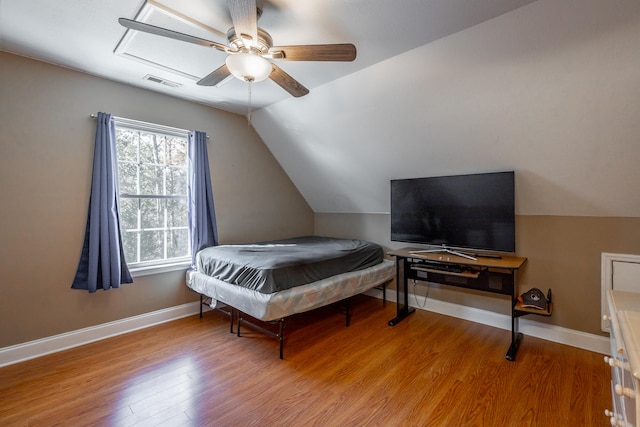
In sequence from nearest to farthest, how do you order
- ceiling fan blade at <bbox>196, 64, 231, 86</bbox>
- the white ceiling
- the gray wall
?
the white ceiling → ceiling fan blade at <bbox>196, 64, 231, 86</bbox> → the gray wall

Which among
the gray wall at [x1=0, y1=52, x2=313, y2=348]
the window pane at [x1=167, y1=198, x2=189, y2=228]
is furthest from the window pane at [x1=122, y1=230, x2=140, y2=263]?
the window pane at [x1=167, y1=198, x2=189, y2=228]

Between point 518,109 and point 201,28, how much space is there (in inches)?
96.2

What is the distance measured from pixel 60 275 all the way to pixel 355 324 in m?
2.83

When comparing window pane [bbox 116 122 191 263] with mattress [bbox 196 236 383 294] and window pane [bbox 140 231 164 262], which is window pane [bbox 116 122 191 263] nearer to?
window pane [bbox 140 231 164 262]

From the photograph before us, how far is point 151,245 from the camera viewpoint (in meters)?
3.14

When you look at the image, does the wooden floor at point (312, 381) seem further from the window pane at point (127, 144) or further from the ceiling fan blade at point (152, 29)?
the ceiling fan blade at point (152, 29)

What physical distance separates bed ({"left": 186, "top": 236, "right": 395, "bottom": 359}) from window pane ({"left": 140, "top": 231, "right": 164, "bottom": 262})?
42 cm

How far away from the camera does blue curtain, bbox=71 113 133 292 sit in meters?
2.58

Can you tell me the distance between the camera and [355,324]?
10.1 feet

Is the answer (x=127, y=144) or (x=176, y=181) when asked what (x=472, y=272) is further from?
(x=127, y=144)

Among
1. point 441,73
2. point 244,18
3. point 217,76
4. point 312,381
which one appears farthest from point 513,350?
point 217,76

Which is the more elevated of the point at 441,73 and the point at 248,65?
the point at 441,73

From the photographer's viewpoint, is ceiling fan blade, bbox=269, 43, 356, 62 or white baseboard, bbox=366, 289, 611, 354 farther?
white baseboard, bbox=366, 289, 611, 354

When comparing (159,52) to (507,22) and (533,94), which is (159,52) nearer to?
(507,22)
